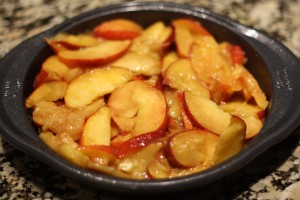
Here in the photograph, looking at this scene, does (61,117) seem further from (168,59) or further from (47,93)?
(168,59)

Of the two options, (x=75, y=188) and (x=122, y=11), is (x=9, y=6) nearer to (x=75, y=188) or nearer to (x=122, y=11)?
(x=122, y=11)

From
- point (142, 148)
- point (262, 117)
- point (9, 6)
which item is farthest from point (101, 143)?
point (9, 6)

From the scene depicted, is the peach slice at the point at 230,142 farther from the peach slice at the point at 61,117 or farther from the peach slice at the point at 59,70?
the peach slice at the point at 59,70

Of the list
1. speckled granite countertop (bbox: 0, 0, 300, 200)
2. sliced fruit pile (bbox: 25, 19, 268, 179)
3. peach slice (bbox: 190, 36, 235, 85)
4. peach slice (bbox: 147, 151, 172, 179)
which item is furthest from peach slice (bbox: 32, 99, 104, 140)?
peach slice (bbox: 190, 36, 235, 85)

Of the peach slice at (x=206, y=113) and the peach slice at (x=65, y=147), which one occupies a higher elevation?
the peach slice at (x=206, y=113)

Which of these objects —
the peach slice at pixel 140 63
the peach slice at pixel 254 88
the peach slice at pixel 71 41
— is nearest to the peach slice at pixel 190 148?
the peach slice at pixel 254 88
